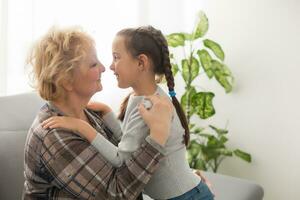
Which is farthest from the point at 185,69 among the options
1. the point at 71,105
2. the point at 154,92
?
the point at 71,105

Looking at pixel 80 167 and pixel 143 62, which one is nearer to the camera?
pixel 80 167

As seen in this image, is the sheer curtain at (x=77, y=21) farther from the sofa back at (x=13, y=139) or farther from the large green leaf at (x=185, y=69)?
the large green leaf at (x=185, y=69)

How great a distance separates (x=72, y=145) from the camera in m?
1.19

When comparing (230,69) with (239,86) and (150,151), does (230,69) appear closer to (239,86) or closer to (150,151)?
(239,86)

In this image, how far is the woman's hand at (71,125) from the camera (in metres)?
1.19

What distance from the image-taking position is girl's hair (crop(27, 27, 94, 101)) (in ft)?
3.98

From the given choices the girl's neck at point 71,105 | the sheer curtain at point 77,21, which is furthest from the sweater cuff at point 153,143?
the sheer curtain at point 77,21

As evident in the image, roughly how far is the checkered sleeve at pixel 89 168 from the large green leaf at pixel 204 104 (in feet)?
4.68

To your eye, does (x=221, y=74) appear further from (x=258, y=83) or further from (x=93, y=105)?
(x=93, y=105)

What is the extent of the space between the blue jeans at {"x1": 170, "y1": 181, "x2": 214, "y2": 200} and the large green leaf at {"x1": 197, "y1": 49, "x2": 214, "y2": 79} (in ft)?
4.40

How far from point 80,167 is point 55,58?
32 centimetres

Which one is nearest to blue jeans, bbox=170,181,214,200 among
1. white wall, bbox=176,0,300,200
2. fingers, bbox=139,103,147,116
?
fingers, bbox=139,103,147,116

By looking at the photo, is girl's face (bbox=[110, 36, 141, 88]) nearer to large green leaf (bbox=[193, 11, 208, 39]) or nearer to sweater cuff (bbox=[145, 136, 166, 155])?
sweater cuff (bbox=[145, 136, 166, 155])

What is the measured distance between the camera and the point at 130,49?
134 centimetres
